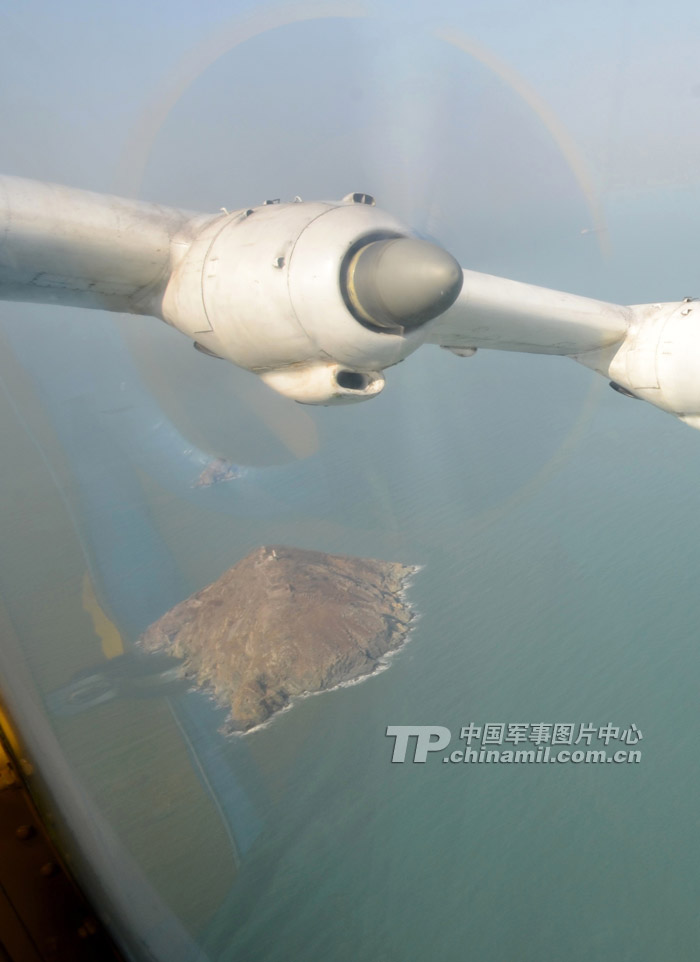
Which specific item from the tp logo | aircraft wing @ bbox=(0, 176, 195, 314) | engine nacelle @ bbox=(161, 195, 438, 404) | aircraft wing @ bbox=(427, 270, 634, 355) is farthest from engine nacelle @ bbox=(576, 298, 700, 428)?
the tp logo

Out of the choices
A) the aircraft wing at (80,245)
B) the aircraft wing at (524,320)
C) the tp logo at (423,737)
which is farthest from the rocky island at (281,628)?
the aircraft wing at (80,245)

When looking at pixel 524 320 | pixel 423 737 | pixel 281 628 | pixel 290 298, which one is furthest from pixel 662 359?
pixel 281 628

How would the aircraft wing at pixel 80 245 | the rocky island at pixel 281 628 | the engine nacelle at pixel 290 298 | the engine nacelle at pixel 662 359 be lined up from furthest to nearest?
1. the rocky island at pixel 281 628
2. the engine nacelle at pixel 662 359
3. the aircraft wing at pixel 80 245
4. the engine nacelle at pixel 290 298

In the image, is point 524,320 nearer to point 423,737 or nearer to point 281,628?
point 423,737

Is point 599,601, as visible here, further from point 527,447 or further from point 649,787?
point 527,447

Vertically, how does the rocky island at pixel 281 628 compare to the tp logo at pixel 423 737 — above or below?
above

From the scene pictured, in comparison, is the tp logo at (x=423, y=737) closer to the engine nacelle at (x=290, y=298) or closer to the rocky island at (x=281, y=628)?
the rocky island at (x=281, y=628)
